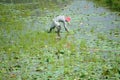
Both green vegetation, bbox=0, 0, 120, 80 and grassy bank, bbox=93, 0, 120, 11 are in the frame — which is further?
grassy bank, bbox=93, 0, 120, 11

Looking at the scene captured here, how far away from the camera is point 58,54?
35.2ft

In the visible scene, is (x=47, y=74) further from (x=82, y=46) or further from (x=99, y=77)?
(x=82, y=46)

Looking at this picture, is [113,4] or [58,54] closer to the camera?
[58,54]

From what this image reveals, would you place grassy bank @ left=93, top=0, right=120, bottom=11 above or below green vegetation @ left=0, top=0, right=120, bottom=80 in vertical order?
below

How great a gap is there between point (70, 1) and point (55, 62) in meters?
21.3

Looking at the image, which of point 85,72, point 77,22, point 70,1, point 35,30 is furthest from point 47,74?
point 70,1

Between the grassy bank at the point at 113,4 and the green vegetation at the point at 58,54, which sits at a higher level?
the green vegetation at the point at 58,54

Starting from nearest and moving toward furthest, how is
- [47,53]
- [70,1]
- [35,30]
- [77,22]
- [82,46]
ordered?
1. [47,53]
2. [82,46]
3. [35,30]
4. [77,22]
5. [70,1]

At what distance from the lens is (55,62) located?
32.2ft

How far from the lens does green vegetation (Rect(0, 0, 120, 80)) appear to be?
342 inches

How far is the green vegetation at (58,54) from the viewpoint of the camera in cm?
870

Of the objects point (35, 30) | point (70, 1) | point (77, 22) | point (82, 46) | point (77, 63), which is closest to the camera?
point (77, 63)

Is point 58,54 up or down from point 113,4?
up

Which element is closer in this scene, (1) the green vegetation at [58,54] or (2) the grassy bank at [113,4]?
(1) the green vegetation at [58,54]
